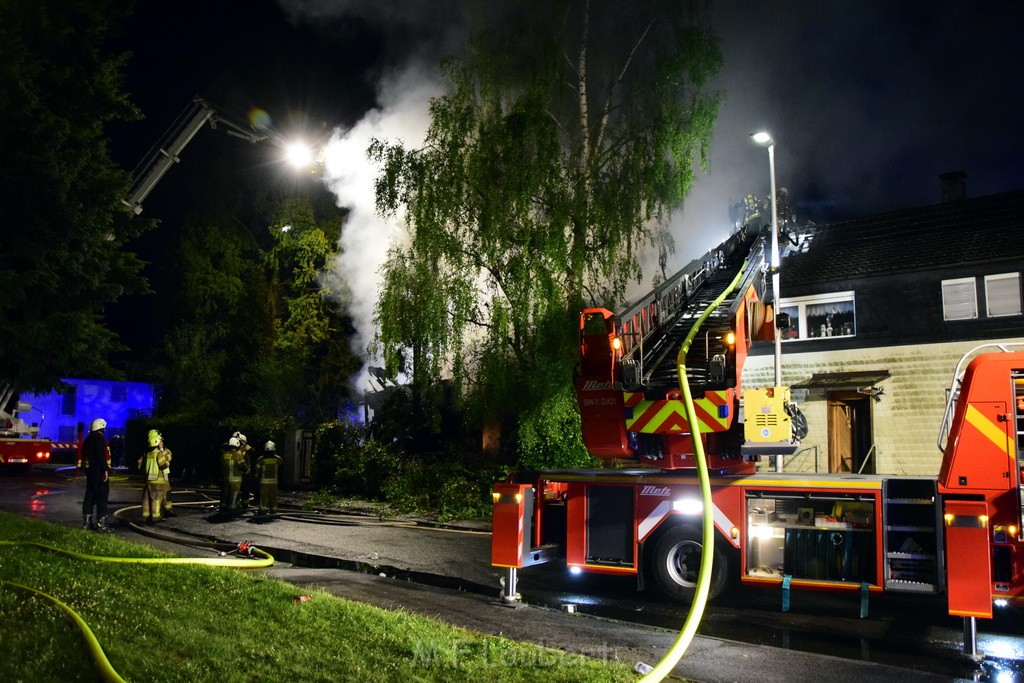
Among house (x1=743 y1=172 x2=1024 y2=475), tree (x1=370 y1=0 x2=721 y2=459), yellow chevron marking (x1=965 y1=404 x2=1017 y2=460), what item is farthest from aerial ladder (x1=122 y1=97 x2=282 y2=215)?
yellow chevron marking (x1=965 y1=404 x2=1017 y2=460)

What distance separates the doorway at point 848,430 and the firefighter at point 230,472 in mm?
14579

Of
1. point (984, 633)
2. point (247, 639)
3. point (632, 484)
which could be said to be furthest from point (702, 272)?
point (247, 639)

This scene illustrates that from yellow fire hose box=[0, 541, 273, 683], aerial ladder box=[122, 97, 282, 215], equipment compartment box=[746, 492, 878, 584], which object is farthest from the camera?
aerial ladder box=[122, 97, 282, 215]

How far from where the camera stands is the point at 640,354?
9.16 m

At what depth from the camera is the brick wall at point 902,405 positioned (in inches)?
784

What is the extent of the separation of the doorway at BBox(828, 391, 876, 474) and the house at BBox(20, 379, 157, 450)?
128 feet

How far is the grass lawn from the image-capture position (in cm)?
487

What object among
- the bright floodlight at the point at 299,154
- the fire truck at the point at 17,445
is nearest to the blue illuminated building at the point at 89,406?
the fire truck at the point at 17,445

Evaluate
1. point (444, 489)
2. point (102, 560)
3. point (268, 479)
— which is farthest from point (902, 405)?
point (102, 560)

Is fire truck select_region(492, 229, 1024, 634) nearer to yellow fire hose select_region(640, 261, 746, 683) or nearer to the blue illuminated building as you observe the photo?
yellow fire hose select_region(640, 261, 746, 683)

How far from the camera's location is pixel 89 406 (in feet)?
162

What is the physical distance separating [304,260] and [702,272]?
27599 mm

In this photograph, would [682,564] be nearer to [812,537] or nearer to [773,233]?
[812,537]

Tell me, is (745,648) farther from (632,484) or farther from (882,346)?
(882,346)
